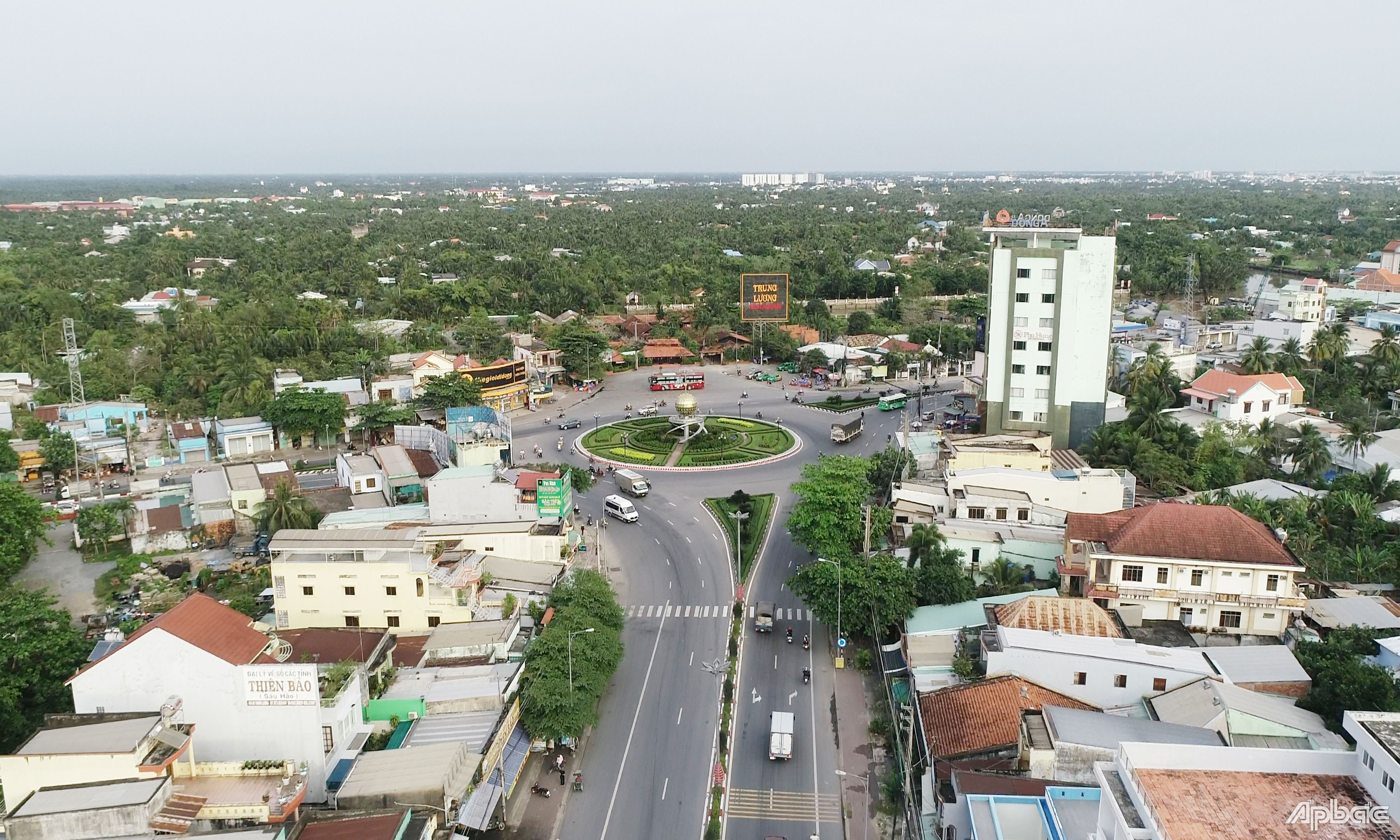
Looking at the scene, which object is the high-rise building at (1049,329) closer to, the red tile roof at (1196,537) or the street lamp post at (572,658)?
the red tile roof at (1196,537)

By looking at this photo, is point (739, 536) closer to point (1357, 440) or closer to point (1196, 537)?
point (1196, 537)

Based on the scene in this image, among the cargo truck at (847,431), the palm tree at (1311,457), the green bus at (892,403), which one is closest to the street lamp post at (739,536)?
the cargo truck at (847,431)

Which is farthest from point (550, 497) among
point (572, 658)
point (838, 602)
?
point (838, 602)

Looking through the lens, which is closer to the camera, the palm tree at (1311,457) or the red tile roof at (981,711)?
the red tile roof at (981,711)

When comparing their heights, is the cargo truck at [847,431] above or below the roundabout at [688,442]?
Result: above

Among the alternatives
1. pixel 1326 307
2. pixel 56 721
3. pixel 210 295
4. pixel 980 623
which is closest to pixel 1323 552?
pixel 980 623

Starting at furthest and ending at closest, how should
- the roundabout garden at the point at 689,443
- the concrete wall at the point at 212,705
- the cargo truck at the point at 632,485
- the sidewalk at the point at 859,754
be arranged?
the roundabout garden at the point at 689,443
the cargo truck at the point at 632,485
the sidewalk at the point at 859,754
the concrete wall at the point at 212,705

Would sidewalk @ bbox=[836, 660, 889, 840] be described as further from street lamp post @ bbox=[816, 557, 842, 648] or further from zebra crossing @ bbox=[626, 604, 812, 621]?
zebra crossing @ bbox=[626, 604, 812, 621]

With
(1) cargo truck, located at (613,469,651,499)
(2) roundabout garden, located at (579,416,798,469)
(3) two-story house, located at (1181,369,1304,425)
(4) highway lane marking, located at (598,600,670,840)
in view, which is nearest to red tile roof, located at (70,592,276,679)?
(4) highway lane marking, located at (598,600,670,840)
